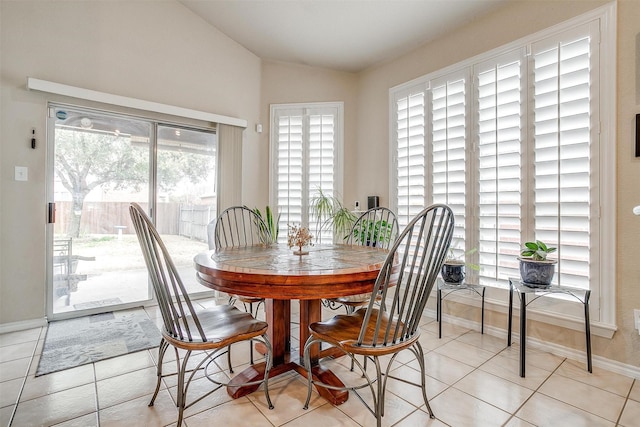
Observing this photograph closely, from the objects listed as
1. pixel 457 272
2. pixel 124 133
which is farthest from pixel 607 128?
pixel 124 133

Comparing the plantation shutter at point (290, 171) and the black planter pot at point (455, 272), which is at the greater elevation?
the plantation shutter at point (290, 171)

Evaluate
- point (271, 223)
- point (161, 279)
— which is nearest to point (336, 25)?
point (271, 223)

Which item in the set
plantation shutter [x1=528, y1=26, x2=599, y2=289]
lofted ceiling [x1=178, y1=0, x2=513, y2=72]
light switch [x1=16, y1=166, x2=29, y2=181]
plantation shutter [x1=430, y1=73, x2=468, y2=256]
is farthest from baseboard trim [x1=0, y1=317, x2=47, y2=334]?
plantation shutter [x1=528, y1=26, x2=599, y2=289]

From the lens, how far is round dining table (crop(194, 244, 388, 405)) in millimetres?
1459

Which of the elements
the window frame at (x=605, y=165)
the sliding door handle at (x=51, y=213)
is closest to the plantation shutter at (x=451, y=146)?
the window frame at (x=605, y=165)

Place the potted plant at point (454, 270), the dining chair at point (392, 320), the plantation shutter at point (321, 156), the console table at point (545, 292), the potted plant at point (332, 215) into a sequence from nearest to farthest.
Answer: the dining chair at point (392, 320)
the console table at point (545, 292)
the potted plant at point (454, 270)
the potted plant at point (332, 215)
the plantation shutter at point (321, 156)

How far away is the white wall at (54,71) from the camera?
265 centimetres

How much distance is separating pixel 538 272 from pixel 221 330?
203cm

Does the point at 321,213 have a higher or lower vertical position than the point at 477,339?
higher

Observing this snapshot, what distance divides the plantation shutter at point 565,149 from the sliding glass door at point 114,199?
3329 millimetres

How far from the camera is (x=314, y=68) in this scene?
406 cm

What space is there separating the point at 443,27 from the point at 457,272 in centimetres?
232

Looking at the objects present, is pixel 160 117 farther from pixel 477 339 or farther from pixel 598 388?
pixel 598 388

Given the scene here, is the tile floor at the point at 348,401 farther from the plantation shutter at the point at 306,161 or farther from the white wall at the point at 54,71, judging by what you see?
the plantation shutter at the point at 306,161
